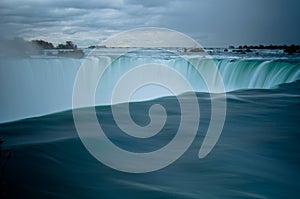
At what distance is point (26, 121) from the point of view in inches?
299

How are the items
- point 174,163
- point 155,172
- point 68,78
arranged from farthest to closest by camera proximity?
point 68,78 < point 174,163 < point 155,172

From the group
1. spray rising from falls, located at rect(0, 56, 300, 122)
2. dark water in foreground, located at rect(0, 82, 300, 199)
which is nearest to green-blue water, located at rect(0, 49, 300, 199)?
dark water in foreground, located at rect(0, 82, 300, 199)

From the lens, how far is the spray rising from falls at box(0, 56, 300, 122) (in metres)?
18.1

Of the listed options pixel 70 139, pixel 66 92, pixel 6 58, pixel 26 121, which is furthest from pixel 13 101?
pixel 70 139

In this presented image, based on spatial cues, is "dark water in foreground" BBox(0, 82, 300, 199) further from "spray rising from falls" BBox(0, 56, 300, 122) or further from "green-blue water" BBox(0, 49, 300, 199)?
"spray rising from falls" BBox(0, 56, 300, 122)

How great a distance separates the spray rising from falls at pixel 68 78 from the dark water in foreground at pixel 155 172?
999 cm

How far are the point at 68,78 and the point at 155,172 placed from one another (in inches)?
716

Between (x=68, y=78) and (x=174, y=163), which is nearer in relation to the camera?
(x=174, y=163)

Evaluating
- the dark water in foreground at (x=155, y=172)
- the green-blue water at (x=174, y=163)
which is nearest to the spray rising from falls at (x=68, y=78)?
the green-blue water at (x=174, y=163)

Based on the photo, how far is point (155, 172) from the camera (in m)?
5.09

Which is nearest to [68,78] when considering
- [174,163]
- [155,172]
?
[174,163]

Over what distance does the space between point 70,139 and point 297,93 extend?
978 centimetres

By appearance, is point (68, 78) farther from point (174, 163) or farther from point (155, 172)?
point (155, 172)

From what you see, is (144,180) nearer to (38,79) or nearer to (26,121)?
(26,121)
